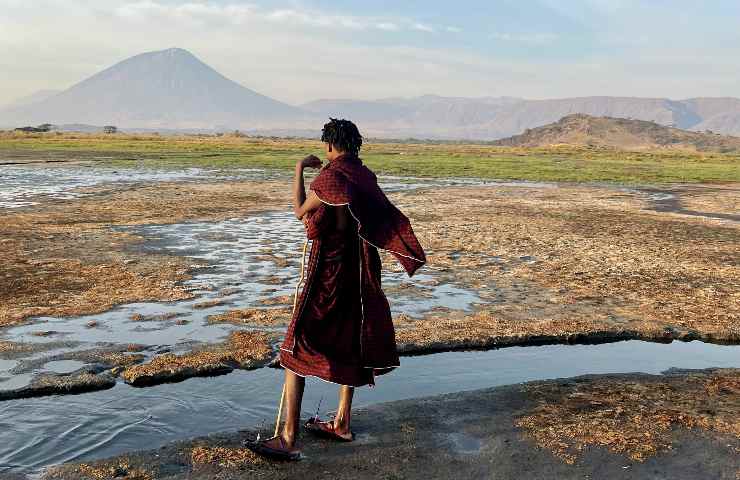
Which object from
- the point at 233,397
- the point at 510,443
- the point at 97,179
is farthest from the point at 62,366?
the point at 97,179

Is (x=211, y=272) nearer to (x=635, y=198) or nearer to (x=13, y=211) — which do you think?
(x=13, y=211)

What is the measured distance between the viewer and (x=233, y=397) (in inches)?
283

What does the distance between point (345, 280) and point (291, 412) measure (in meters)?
1.11

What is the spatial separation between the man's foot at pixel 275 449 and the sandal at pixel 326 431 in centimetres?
40

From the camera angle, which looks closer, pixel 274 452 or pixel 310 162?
pixel 274 452

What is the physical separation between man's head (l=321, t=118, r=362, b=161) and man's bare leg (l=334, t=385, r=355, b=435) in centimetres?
193

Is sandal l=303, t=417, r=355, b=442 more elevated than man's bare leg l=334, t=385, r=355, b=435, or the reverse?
man's bare leg l=334, t=385, r=355, b=435

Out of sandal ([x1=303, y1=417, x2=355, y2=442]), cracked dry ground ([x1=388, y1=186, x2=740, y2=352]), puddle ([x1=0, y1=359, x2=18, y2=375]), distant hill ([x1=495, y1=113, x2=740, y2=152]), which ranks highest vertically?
distant hill ([x1=495, y1=113, x2=740, y2=152])

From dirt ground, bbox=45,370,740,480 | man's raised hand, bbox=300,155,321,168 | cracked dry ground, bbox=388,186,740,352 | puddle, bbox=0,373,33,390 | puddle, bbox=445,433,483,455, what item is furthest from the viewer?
cracked dry ground, bbox=388,186,740,352

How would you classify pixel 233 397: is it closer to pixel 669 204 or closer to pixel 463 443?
pixel 463 443

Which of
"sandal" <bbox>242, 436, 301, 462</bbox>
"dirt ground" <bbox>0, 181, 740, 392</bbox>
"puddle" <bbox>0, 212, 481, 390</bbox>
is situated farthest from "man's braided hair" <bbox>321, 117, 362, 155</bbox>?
"puddle" <bbox>0, 212, 481, 390</bbox>

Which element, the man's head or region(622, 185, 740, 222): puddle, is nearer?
the man's head

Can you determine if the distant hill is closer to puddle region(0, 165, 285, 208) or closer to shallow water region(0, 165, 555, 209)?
shallow water region(0, 165, 555, 209)

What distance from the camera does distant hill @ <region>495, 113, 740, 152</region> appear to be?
170 meters
